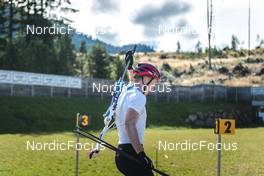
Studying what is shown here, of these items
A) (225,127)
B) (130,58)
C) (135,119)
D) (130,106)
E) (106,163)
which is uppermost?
(130,58)

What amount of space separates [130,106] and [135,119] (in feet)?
0.44

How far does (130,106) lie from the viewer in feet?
15.3

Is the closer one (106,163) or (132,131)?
(132,131)

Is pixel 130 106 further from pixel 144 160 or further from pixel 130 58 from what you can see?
pixel 130 58

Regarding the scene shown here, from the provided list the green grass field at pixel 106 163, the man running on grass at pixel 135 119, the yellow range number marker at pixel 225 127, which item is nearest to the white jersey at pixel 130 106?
the man running on grass at pixel 135 119

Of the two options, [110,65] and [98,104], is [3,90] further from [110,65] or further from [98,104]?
[110,65]

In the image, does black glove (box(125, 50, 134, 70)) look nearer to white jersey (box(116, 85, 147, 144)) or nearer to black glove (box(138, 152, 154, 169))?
white jersey (box(116, 85, 147, 144))

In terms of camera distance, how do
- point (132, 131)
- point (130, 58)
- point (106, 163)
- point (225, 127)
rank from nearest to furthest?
point (132, 131), point (130, 58), point (225, 127), point (106, 163)

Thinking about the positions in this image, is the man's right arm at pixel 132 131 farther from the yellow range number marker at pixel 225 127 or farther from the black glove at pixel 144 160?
the yellow range number marker at pixel 225 127

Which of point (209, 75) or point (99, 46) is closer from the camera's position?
point (99, 46)

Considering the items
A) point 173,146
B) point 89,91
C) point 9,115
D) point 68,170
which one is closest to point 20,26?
point 89,91

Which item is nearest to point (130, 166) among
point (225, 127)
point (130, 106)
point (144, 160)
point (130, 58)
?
point (144, 160)

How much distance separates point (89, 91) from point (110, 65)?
1555 cm

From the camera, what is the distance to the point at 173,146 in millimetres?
22266
